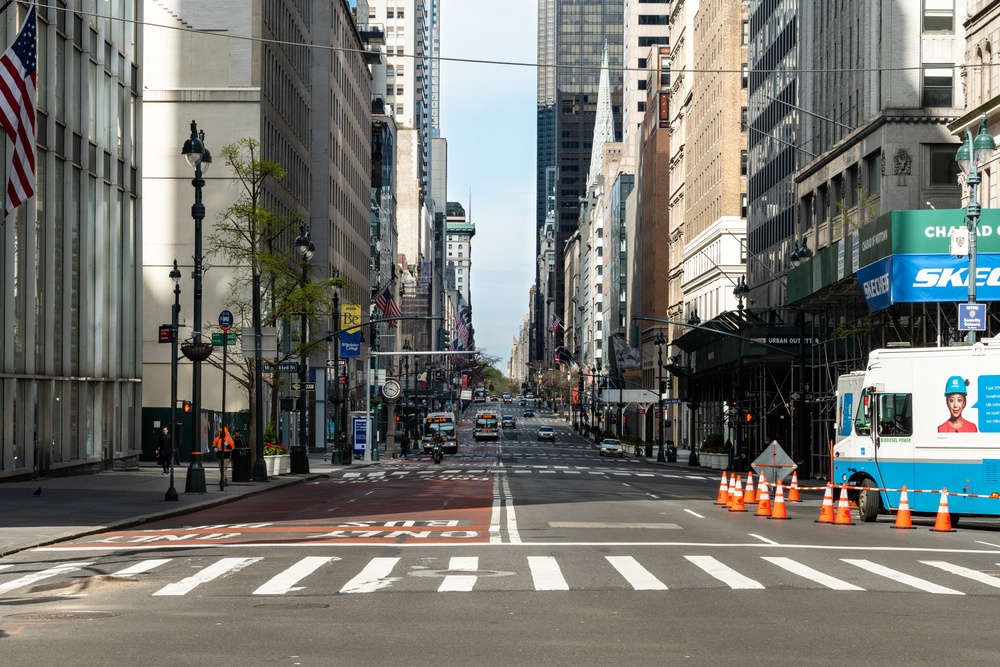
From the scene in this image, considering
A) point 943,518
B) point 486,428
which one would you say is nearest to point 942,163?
point 943,518

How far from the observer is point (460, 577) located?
1673 cm

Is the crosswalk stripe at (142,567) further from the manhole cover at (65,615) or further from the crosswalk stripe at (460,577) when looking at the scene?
the crosswalk stripe at (460,577)

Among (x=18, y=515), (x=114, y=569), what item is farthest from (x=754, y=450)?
A: (x=114, y=569)

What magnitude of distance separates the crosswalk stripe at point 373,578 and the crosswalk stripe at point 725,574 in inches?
152

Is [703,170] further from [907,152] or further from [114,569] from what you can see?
[114,569]

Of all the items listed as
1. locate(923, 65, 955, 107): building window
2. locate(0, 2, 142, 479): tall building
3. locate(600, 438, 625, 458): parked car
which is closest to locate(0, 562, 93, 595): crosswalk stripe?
locate(0, 2, 142, 479): tall building

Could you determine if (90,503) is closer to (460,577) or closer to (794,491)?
(460,577)

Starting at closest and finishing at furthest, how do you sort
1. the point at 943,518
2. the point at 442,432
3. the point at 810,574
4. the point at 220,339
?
the point at 810,574 < the point at 943,518 < the point at 220,339 < the point at 442,432

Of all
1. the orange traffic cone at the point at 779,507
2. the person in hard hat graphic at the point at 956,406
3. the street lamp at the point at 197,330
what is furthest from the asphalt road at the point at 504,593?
the street lamp at the point at 197,330

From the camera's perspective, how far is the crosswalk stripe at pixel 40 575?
16047 millimetres

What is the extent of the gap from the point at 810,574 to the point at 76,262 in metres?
32.9

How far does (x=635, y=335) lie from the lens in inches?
6132

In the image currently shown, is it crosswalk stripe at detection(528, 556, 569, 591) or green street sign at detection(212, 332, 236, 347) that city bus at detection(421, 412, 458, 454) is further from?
crosswalk stripe at detection(528, 556, 569, 591)

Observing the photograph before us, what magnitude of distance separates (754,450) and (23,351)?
5299 centimetres
